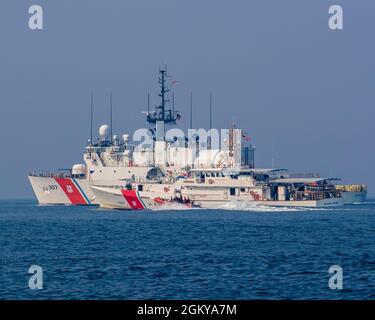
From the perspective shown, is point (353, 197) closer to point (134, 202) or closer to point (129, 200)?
point (134, 202)

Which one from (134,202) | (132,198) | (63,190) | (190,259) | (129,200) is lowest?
(134,202)

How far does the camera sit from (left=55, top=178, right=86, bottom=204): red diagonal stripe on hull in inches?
4712

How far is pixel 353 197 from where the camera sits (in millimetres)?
123625

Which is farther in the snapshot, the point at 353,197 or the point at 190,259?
the point at 353,197

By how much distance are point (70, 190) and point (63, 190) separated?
1053mm

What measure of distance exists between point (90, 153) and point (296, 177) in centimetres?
2667

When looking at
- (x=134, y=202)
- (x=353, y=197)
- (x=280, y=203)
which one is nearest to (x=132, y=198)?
(x=134, y=202)

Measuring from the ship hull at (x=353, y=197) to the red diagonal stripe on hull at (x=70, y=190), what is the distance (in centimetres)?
3482

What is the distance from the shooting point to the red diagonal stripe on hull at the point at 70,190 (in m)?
120

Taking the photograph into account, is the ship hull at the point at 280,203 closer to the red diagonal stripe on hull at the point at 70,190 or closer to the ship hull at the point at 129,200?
the ship hull at the point at 129,200

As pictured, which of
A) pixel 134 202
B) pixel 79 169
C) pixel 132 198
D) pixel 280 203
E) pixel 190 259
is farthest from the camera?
pixel 79 169

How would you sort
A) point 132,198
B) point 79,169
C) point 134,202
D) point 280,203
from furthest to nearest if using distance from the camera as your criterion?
point 79,169
point 280,203
point 134,202
point 132,198

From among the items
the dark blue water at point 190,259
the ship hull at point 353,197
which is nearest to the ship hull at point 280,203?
the ship hull at point 353,197
